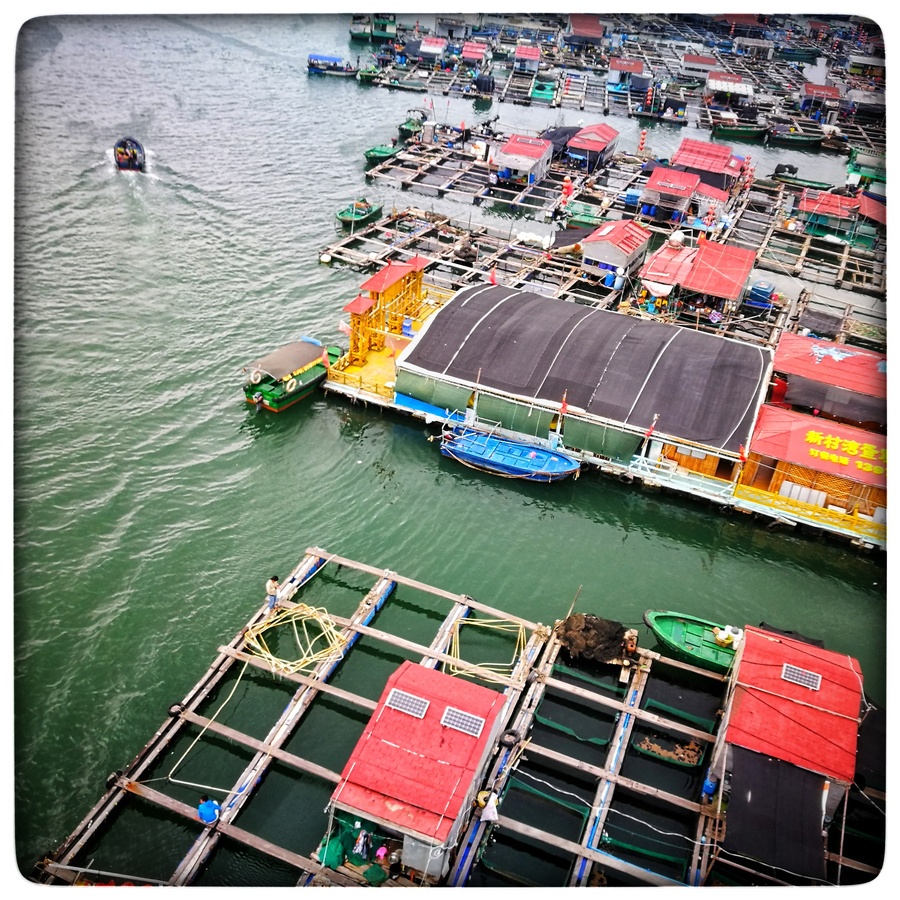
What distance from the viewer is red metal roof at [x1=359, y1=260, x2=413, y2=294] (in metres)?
38.0

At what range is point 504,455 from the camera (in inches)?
1358

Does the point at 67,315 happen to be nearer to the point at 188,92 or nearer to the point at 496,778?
the point at 496,778

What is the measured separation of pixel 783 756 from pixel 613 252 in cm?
3512

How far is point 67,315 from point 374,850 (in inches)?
1382

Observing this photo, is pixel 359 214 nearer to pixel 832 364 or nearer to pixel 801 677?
pixel 832 364

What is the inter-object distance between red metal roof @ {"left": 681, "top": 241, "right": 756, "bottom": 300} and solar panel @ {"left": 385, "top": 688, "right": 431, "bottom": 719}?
3363 centimetres

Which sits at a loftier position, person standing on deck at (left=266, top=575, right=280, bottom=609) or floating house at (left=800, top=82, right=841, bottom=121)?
floating house at (left=800, top=82, right=841, bottom=121)

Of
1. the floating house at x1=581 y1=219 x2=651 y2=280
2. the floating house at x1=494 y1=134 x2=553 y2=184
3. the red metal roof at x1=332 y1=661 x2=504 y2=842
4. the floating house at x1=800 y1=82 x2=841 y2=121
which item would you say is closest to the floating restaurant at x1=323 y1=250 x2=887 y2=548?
the floating house at x1=581 y1=219 x2=651 y2=280

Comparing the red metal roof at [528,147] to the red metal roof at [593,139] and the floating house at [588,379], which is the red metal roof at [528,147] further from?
the floating house at [588,379]

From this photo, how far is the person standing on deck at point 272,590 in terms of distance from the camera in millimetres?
26641

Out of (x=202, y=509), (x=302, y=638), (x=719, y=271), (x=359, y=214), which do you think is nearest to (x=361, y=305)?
(x=202, y=509)

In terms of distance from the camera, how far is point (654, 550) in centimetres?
3173

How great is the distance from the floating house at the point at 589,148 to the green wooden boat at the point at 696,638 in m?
50.1

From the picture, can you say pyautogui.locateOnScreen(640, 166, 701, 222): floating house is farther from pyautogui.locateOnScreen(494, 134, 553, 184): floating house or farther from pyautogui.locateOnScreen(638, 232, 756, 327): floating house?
pyautogui.locateOnScreen(638, 232, 756, 327): floating house
